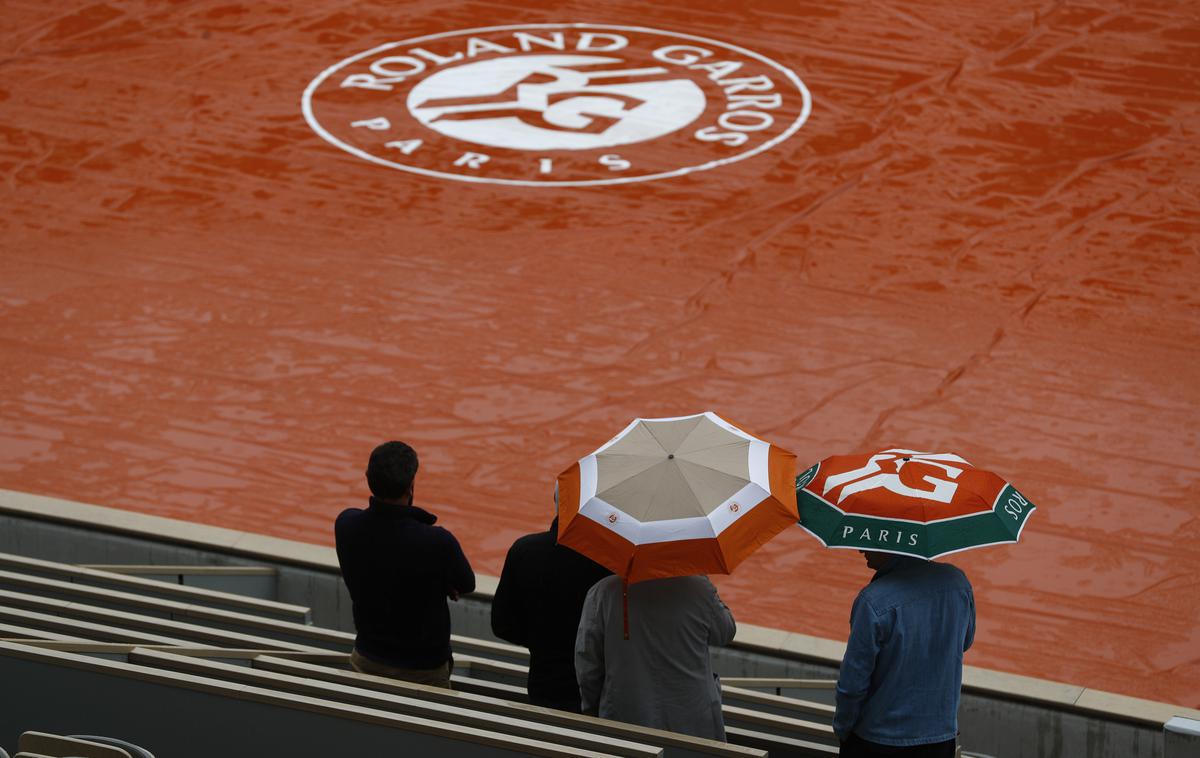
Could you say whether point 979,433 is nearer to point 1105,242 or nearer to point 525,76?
point 1105,242

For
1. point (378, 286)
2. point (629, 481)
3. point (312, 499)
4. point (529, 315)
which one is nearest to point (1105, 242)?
point (529, 315)

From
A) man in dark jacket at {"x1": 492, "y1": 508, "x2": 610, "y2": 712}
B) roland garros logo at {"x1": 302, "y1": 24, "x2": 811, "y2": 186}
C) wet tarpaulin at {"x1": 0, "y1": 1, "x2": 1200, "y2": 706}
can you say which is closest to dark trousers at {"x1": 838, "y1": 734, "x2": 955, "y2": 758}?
man in dark jacket at {"x1": 492, "y1": 508, "x2": 610, "y2": 712}

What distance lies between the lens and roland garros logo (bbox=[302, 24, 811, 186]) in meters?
12.9

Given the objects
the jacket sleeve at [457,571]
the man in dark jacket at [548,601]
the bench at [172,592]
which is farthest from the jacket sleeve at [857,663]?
the bench at [172,592]

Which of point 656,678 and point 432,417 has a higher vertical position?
point 656,678

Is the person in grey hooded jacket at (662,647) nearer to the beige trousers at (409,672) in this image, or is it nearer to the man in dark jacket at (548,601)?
the man in dark jacket at (548,601)

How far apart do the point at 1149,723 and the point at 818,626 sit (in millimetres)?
1989

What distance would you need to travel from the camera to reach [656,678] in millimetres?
4762

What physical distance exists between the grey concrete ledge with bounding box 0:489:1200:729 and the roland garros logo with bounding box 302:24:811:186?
565 cm

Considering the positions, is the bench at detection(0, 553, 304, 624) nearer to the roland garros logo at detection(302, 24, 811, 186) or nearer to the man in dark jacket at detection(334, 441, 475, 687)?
the man in dark jacket at detection(334, 441, 475, 687)

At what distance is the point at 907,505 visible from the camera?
A: 4.64 m

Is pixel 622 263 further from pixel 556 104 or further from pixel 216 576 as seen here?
pixel 216 576

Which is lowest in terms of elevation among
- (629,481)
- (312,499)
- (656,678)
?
(312,499)

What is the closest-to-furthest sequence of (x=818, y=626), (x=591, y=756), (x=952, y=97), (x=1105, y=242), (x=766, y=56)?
(x=591, y=756)
(x=818, y=626)
(x=1105, y=242)
(x=952, y=97)
(x=766, y=56)
